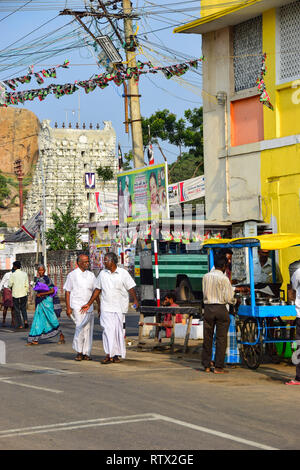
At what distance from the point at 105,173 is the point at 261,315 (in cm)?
6499

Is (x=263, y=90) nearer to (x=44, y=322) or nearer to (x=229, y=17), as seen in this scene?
(x=229, y=17)

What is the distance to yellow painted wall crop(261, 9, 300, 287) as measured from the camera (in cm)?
2048

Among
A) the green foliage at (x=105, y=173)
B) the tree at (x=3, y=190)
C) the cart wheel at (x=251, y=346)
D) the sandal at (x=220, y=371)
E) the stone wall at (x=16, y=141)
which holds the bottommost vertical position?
the sandal at (x=220, y=371)

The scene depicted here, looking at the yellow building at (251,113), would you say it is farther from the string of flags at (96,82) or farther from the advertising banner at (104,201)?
the advertising banner at (104,201)

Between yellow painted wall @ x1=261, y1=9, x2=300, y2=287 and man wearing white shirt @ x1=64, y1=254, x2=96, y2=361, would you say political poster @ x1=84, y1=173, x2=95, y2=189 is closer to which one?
yellow painted wall @ x1=261, y1=9, x2=300, y2=287

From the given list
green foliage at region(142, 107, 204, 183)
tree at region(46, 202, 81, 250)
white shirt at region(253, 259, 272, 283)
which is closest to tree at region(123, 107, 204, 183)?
green foliage at region(142, 107, 204, 183)

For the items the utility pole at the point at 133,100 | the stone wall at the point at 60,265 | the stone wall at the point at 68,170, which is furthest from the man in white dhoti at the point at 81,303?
the stone wall at the point at 68,170

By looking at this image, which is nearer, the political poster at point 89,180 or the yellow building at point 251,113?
the yellow building at point 251,113

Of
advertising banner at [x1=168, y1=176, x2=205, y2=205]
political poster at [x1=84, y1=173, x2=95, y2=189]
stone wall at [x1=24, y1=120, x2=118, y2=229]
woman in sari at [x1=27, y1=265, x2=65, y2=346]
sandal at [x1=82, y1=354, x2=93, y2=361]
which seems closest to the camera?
sandal at [x1=82, y1=354, x2=93, y2=361]

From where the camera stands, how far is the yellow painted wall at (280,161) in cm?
2048

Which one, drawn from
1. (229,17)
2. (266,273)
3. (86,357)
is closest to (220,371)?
(86,357)

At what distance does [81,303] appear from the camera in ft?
51.1

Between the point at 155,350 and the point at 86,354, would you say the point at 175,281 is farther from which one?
the point at 86,354

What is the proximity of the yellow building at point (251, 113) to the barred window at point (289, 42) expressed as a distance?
2 cm
